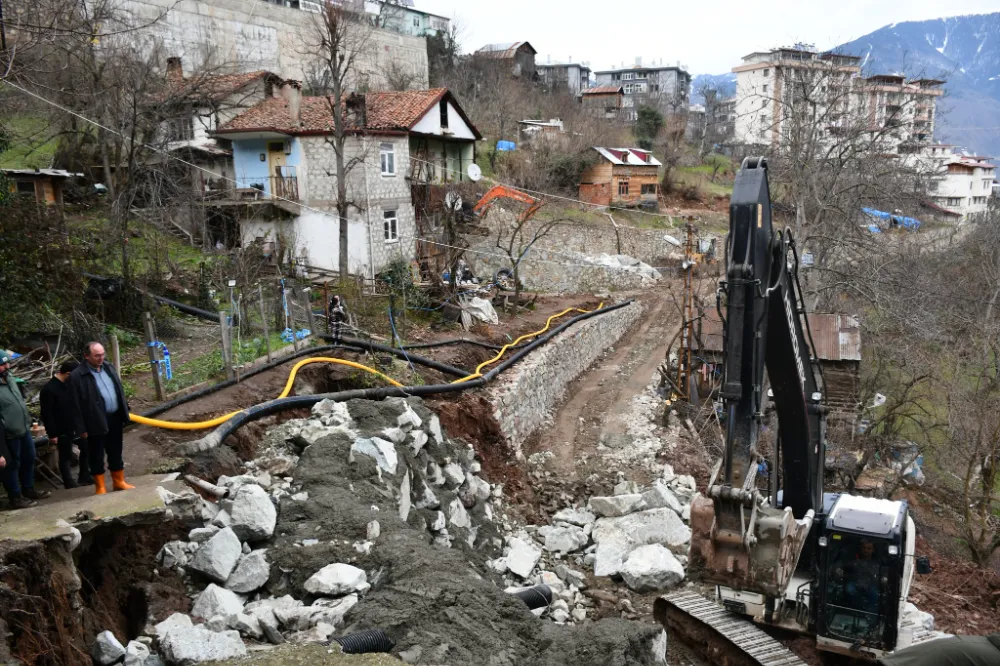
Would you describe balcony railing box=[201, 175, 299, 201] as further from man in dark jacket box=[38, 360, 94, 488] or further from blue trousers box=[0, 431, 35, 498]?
blue trousers box=[0, 431, 35, 498]

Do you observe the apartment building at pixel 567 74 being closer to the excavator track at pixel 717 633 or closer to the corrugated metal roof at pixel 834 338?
the corrugated metal roof at pixel 834 338

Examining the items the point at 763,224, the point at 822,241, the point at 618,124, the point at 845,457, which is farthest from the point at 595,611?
the point at 618,124

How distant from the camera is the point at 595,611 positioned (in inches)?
429

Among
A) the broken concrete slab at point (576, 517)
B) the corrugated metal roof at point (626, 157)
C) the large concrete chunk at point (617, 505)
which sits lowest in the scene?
the broken concrete slab at point (576, 517)

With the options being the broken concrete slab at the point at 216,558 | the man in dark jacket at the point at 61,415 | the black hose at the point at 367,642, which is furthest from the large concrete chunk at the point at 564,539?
the man in dark jacket at the point at 61,415

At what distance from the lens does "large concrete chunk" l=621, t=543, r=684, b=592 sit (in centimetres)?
1155

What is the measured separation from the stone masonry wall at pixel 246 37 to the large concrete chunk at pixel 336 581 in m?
32.4

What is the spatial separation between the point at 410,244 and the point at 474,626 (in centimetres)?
2300

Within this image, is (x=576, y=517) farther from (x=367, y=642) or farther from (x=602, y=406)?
(x=367, y=642)

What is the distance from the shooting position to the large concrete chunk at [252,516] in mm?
7984

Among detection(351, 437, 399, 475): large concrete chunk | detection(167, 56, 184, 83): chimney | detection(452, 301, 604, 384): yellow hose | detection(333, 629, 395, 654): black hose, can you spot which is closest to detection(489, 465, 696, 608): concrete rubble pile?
detection(351, 437, 399, 475): large concrete chunk

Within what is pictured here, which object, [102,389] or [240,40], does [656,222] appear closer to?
[240,40]

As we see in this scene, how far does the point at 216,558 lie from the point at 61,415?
226 cm

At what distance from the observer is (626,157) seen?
4616cm
